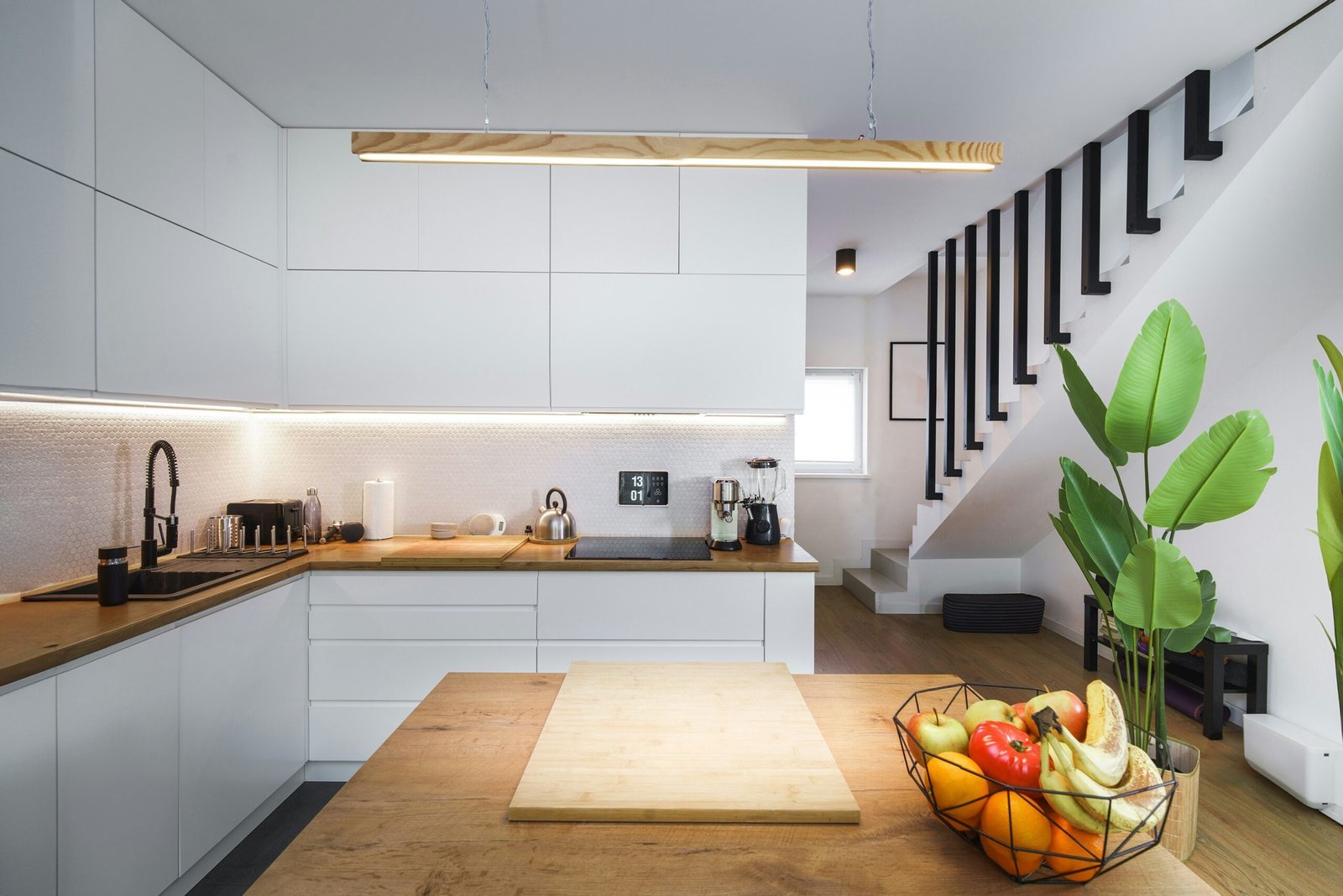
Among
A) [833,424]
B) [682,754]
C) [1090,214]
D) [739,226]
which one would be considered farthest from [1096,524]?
[833,424]

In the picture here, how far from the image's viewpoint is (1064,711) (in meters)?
0.80

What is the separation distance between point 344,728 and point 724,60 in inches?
118

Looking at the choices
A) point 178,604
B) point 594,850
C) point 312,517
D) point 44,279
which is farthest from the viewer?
point 312,517

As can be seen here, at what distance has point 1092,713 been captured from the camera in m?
0.75

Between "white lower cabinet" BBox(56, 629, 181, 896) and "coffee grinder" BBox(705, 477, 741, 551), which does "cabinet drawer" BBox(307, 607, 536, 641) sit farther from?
"coffee grinder" BBox(705, 477, 741, 551)

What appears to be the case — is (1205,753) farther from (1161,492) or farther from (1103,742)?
(1103,742)

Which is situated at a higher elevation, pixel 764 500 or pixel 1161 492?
pixel 1161 492

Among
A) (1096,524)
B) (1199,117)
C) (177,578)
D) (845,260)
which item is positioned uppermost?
(845,260)

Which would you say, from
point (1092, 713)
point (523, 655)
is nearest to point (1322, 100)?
Result: point (1092, 713)

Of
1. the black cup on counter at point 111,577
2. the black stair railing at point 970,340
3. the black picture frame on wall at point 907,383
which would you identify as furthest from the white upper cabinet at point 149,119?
the black picture frame on wall at point 907,383

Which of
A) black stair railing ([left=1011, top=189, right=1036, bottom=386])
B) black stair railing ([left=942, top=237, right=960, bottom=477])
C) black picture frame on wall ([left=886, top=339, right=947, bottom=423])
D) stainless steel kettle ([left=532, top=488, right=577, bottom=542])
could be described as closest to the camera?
stainless steel kettle ([left=532, top=488, right=577, bottom=542])

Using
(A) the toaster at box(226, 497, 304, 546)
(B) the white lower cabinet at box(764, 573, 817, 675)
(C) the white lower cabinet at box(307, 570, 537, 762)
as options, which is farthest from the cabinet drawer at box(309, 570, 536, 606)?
(B) the white lower cabinet at box(764, 573, 817, 675)

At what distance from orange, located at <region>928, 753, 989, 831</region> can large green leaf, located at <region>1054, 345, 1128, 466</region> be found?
99 cm

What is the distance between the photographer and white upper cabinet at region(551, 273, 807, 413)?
2938mm
